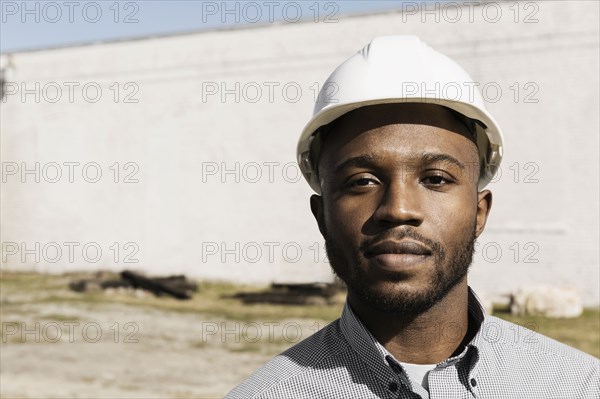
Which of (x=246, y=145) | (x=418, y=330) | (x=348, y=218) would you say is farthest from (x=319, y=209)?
(x=246, y=145)

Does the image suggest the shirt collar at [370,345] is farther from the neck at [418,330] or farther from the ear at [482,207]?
the ear at [482,207]

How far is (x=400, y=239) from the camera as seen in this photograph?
1.83 metres

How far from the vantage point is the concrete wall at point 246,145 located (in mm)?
15984

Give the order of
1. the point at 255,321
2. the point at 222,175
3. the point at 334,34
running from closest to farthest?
the point at 255,321 → the point at 334,34 → the point at 222,175

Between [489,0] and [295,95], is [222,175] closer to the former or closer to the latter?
[295,95]

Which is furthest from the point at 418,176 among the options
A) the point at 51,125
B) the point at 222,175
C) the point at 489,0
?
the point at 51,125

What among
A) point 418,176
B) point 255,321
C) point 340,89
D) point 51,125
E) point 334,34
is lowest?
point 255,321

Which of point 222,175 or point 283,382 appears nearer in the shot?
point 283,382

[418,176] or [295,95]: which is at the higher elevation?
[418,176]

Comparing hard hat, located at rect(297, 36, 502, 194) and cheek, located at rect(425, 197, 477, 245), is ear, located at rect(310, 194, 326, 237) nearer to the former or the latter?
hard hat, located at rect(297, 36, 502, 194)

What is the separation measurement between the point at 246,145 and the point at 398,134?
58.5ft

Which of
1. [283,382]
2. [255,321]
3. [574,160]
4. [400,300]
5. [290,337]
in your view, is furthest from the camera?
→ [574,160]

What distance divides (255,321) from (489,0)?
9.79m

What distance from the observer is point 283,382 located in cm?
199
